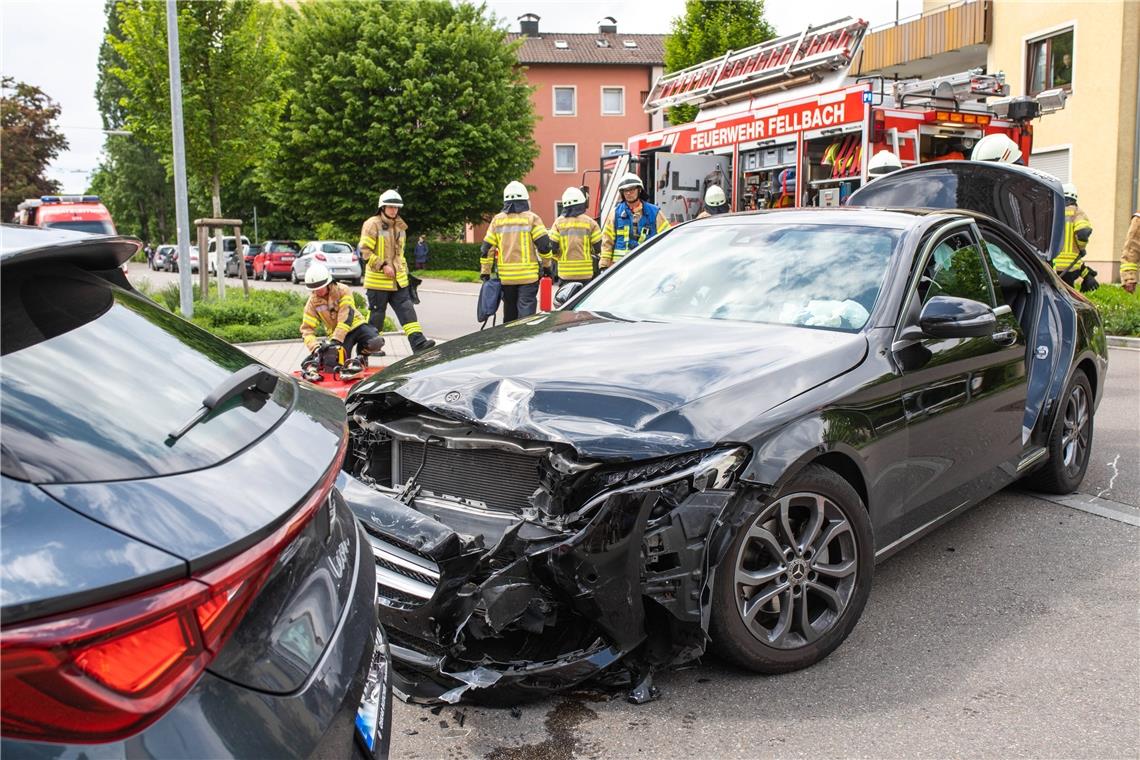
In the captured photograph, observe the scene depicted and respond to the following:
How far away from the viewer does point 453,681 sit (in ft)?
9.58

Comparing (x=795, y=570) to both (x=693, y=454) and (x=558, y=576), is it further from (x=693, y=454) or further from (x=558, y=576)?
(x=558, y=576)

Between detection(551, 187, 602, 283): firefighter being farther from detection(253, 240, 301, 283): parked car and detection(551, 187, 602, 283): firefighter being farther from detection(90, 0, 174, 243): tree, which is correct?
detection(90, 0, 174, 243): tree

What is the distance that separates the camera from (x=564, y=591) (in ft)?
9.52

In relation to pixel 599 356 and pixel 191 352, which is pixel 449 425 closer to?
pixel 599 356

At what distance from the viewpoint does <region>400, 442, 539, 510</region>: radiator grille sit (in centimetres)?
321

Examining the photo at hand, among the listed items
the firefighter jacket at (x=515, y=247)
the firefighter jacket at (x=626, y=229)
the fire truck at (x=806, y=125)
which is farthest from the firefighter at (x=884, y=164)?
the firefighter jacket at (x=515, y=247)

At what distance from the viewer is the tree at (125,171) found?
66.6 meters

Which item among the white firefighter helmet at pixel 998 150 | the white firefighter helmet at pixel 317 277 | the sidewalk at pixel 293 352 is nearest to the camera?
the white firefighter helmet at pixel 317 277

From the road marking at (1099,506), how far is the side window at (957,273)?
56.4 inches

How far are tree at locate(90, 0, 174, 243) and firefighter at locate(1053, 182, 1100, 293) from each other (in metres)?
61.6

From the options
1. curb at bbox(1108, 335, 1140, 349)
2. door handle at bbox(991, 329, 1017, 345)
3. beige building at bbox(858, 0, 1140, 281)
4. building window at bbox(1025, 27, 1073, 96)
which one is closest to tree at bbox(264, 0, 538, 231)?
beige building at bbox(858, 0, 1140, 281)

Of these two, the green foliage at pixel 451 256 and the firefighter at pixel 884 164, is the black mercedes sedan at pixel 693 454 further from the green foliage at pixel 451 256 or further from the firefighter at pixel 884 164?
the green foliage at pixel 451 256

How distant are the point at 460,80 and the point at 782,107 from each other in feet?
83.5

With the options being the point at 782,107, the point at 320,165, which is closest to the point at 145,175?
the point at 320,165
